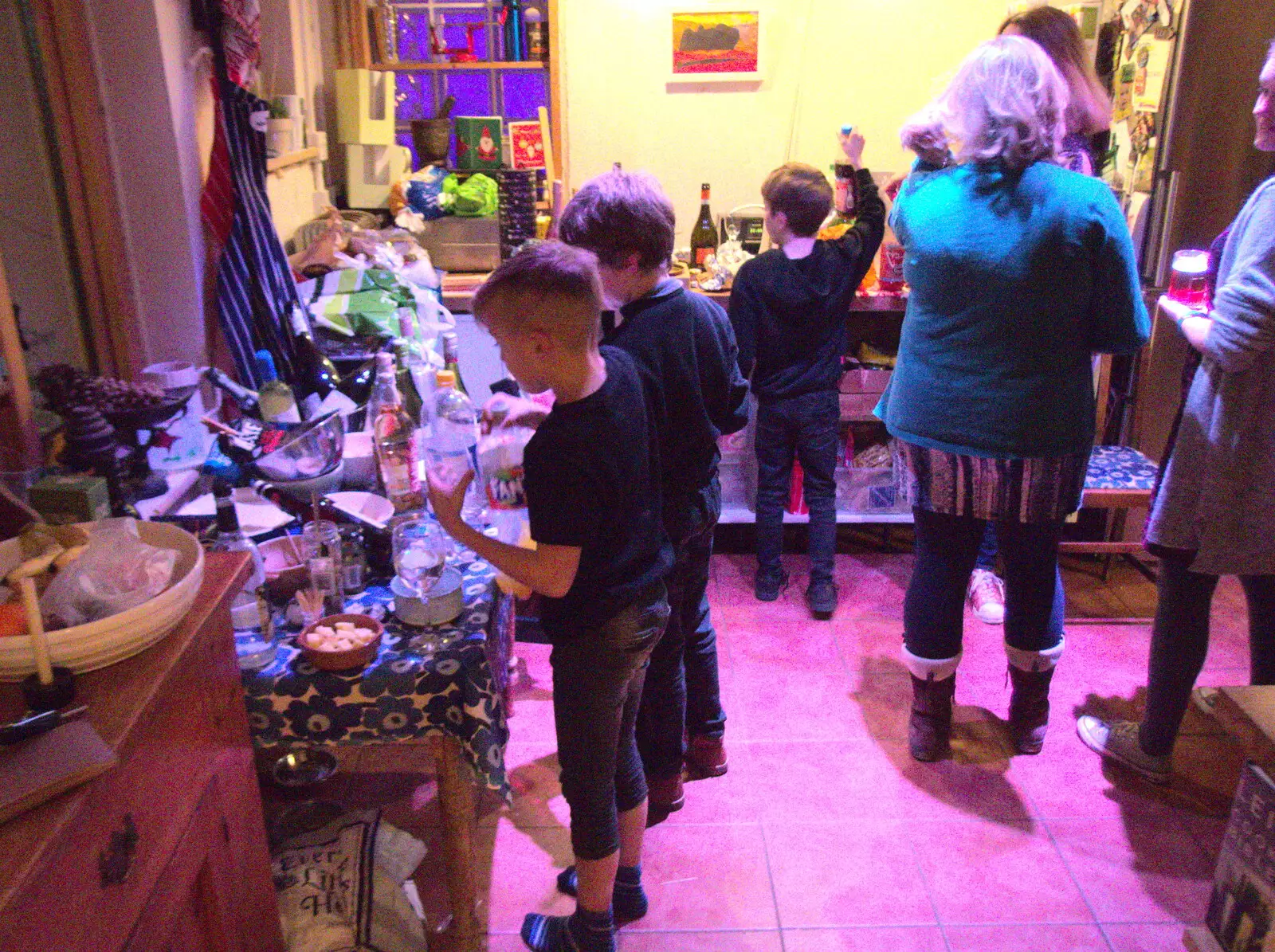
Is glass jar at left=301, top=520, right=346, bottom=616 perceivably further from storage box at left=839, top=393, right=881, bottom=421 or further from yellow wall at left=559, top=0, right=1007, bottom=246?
yellow wall at left=559, top=0, right=1007, bottom=246

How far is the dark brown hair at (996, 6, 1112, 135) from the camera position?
2.18m

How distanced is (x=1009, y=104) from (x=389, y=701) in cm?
159

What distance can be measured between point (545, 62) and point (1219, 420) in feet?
8.60

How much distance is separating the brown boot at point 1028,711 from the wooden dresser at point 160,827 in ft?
5.86

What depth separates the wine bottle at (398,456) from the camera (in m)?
1.95

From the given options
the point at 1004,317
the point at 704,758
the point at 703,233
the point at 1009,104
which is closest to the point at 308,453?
the point at 704,758

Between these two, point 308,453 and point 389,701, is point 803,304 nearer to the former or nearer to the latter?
point 308,453

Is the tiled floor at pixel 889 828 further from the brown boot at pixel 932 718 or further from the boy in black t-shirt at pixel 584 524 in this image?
the boy in black t-shirt at pixel 584 524

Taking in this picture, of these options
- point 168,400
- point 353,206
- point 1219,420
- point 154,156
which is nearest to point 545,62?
point 353,206

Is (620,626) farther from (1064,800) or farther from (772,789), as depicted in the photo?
(1064,800)

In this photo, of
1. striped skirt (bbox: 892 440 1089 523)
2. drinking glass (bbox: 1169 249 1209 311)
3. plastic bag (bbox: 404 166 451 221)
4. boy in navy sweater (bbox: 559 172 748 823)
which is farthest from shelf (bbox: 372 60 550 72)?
drinking glass (bbox: 1169 249 1209 311)

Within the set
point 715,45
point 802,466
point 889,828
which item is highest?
point 715,45

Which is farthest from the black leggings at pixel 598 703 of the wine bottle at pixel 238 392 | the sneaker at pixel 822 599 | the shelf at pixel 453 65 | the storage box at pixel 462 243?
the shelf at pixel 453 65

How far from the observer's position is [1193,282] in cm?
215
